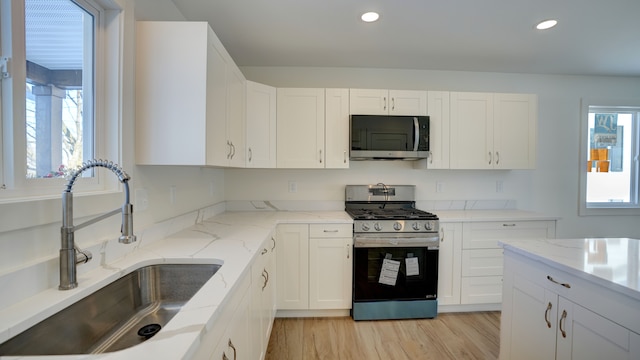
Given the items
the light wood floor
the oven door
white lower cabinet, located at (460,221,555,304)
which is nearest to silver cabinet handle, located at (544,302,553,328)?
the light wood floor

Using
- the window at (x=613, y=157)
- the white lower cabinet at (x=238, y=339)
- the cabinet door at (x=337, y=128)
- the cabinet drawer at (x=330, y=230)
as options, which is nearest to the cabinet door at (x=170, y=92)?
the white lower cabinet at (x=238, y=339)

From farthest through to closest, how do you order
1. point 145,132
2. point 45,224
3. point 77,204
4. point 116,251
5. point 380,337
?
1. point 380,337
2. point 145,132
3. point 116,251
4. point 77,204
5. point 45,224

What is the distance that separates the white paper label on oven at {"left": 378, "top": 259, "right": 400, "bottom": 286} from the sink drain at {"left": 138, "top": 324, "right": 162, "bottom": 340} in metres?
1.77

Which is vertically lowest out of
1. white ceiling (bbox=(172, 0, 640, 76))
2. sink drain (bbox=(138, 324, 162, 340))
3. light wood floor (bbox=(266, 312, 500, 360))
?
light wood floor (bbox=(266, 312, 500, 360))

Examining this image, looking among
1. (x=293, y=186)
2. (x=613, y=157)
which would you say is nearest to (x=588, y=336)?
(x=293, y=186)

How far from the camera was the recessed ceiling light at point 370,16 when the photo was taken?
1.94m

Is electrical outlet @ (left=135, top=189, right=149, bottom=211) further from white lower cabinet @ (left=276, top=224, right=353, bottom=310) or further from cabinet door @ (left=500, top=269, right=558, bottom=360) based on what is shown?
cabinet door @ (left=500, top=269, right=558, bottom=360)

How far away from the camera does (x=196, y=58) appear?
145 cm

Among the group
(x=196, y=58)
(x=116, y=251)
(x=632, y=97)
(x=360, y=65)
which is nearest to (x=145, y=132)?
(x=196, y=58)

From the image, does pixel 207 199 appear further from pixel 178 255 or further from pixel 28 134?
pixel 28 134

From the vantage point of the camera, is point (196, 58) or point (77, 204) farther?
point (196, 58)

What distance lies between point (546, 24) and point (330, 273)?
265 cm

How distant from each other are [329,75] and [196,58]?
1743mm

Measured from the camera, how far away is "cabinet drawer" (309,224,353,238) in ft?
7.86
